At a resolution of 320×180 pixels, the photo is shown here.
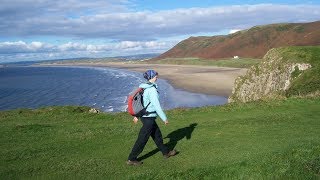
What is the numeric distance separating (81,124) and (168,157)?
731 centimetres

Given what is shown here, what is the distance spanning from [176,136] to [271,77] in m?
16.7

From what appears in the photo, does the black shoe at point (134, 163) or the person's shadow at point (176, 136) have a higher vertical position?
the black shoe at point (134, 163)

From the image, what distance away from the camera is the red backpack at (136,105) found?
404 inches

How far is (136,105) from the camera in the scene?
10312mm

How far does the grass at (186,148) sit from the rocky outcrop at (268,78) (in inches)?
311

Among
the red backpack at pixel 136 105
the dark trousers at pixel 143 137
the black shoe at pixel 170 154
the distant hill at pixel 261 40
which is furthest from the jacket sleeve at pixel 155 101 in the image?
the distant hill at pixel 261 40

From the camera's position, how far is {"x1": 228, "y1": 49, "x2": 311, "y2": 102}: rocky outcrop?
85.8 feet

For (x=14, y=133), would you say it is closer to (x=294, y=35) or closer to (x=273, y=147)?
(x=273, y=147)

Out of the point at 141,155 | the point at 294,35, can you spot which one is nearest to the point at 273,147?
the point at 141,155

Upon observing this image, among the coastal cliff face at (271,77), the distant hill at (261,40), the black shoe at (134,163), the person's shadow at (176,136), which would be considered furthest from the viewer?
the distant hill at (261,40)

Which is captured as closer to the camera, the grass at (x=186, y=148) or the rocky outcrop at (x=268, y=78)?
the grass at (x=186, y=148)

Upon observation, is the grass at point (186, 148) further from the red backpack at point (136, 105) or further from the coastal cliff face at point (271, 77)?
the coastal cliff face at point (271, 77)

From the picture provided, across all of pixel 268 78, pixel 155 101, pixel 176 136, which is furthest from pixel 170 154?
pixel 268 78

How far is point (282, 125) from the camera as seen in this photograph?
1459 cm
